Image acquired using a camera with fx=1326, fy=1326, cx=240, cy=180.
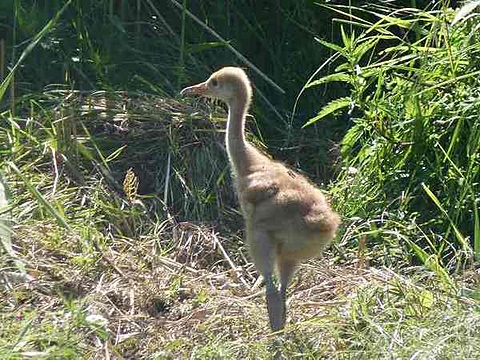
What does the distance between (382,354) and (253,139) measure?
212 centimetres

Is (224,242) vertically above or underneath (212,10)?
underneath

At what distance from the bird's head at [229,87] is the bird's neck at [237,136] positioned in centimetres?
2

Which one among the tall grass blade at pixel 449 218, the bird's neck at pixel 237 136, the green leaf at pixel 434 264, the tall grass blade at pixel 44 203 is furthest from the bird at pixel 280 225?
the tall grass blade at pixel 44 203

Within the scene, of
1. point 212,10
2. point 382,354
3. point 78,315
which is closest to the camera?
point 382,354

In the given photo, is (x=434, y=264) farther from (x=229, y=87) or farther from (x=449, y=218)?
(x=229, y=87)

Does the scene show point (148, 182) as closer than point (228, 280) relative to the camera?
No

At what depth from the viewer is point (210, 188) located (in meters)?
5.91

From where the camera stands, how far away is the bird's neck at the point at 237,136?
5.17 m

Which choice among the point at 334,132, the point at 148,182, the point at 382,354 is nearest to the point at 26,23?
the point at 148,182

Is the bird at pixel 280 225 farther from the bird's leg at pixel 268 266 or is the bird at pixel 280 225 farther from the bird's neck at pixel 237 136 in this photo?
the bird's neck at pixel 237 136

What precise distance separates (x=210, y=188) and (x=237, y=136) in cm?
72

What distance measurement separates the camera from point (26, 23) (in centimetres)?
641

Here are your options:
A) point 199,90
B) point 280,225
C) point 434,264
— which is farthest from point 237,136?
point 434,264

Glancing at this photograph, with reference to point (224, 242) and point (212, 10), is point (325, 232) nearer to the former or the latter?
point (224, 242)
